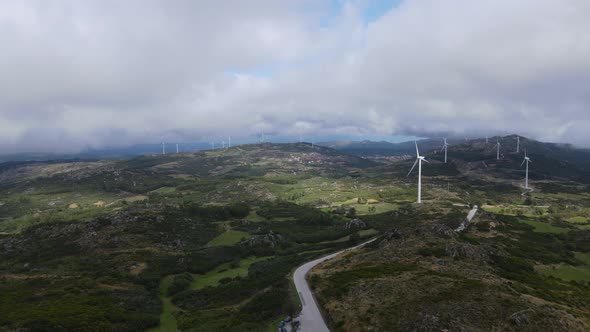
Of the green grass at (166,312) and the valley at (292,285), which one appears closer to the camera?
the valley at (292,285)

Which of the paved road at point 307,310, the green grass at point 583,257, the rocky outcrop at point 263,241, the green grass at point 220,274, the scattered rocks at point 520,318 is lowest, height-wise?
the green grass at point 220,274

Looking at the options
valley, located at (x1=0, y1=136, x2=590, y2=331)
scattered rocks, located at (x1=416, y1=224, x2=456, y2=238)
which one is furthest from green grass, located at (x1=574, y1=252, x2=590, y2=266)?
scattered rocks, located at (x1=416, y1=224, x2=456, y2=238)

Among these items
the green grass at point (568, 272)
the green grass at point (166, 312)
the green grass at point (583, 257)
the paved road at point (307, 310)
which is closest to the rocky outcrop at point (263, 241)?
the green grass at point (166, 312)

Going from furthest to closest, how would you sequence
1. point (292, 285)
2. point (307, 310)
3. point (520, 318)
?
point (292, 285) → point (307, 310) → point (520, 318)

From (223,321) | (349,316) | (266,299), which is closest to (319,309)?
(349,316)

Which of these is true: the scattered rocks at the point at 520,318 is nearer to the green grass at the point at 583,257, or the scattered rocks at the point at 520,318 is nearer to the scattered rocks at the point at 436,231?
the scattered rocks at the point at 436,231

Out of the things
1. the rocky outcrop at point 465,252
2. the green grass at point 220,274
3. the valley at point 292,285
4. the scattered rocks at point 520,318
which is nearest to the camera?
the scattered rocks at point 520,318

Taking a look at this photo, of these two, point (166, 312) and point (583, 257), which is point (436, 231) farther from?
point (166, 312)

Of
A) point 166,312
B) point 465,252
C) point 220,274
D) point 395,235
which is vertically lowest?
point 220,274

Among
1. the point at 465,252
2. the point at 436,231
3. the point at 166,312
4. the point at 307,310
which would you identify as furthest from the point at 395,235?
the point at 166,312

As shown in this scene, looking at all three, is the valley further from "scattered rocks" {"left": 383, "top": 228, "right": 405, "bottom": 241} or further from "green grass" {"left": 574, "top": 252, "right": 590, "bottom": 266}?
"green grass" {"left": 574, "top": 252, "right": 590, "bottom": 266}
